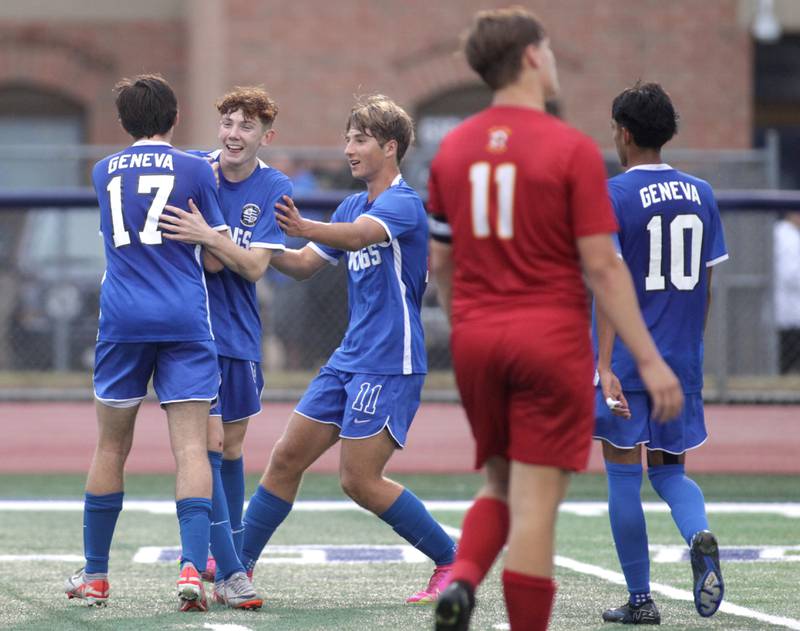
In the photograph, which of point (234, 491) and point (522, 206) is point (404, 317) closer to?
point (234, 491)

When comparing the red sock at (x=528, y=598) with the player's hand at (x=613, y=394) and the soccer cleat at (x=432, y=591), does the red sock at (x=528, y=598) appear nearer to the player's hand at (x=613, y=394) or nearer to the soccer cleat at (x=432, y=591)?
the player's hand at (x=613, y=394)

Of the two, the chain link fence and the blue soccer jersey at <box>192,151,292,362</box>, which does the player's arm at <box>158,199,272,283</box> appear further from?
the chain link fence

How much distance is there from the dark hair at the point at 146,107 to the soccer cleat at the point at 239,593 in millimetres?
1693

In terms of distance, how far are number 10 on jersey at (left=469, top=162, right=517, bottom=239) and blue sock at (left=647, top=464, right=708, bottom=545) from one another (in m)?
1.80

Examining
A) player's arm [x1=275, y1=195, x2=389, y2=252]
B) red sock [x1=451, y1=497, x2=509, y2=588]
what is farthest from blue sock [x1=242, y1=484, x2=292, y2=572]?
Answer: red sock [x1=451, y1=497, x2=509, y2=588]

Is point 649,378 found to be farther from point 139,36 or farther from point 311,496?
point 139,36

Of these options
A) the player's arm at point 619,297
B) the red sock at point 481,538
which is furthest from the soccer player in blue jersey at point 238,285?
the player's arm at point 619,297

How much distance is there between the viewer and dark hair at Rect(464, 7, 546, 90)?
4.54 m

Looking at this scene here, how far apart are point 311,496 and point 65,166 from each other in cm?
1000

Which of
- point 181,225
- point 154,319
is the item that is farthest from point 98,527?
point 181,225

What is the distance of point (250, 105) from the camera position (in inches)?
247

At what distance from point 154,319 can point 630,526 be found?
6.16 feet

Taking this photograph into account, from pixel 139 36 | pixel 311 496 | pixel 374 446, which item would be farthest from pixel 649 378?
pixel 139 36

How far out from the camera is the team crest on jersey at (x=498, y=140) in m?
4.49
